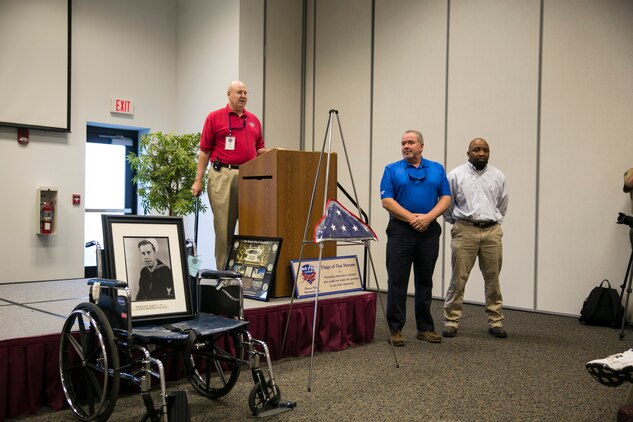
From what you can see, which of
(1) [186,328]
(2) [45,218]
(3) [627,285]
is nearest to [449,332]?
(3) [627,285]

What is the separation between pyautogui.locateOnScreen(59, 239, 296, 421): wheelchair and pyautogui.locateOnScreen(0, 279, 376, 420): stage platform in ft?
0.40

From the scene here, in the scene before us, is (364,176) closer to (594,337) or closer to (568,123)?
(568,123)

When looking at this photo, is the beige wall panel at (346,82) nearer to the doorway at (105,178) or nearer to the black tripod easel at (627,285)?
the doorway at (105,178)

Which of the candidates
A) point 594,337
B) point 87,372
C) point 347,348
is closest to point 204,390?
point 87,372

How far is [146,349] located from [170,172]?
4119 millimetres

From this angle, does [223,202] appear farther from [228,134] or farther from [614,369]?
[614,369]

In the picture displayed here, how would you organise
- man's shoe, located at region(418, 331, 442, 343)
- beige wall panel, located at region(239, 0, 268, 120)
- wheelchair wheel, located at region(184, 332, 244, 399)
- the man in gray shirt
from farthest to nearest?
beige wall panel, located at region(239, 0, 268, 120) < the man in gray shirt < man's shoe, located at region(418, 331, 442, 343) < wheelchair wheel, located at region(184, 332, 244, 399)

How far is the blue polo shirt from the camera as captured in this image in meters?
4.00

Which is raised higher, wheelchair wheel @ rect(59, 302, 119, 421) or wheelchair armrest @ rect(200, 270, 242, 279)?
wheelchair armrest @ rect(200, 270, 242, 279)

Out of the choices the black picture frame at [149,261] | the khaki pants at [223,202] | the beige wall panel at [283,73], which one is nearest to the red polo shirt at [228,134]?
the khaki pants at [223,202]

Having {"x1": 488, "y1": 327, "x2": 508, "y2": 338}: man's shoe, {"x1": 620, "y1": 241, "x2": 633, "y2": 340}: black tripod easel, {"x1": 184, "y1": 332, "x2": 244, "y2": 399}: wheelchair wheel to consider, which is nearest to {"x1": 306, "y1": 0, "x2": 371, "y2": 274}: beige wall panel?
{"x1": 488, "y1": 327, "x2": 508, "y2": 338}: man's shoe

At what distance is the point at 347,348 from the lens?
13.1ft

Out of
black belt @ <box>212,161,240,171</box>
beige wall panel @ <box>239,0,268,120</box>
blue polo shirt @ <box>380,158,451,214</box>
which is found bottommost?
blue polo shirt @ <box>380,158,451,214</box>

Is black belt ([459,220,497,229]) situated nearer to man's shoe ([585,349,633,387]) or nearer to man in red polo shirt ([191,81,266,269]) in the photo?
man in red polo shirt ([191,81,266,269])
